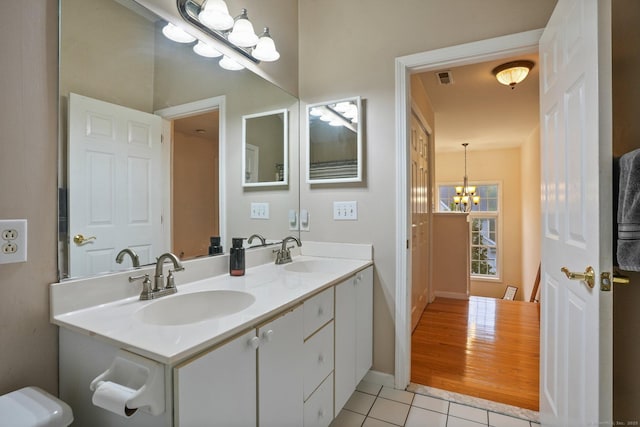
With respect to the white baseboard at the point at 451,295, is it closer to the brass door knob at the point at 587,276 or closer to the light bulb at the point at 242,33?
the brass door knob at the point at 587,276

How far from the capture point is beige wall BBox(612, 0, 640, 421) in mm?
1147

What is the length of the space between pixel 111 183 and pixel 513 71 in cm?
301

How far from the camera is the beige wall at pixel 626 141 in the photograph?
3.76ft

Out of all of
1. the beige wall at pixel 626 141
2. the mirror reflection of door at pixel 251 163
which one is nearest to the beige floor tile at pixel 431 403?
the beige wall at pixel 626 141

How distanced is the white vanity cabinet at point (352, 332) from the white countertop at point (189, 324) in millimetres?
200

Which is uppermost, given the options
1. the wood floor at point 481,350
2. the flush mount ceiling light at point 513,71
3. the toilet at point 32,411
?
the flush mount ceiling light at point 513,71

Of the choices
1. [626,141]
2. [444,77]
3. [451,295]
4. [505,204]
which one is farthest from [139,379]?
[505,204]

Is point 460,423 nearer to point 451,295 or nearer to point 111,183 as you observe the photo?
point 111,183

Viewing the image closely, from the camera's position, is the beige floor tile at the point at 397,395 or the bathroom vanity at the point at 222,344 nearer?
the bathroom vanity at the point at 222,344

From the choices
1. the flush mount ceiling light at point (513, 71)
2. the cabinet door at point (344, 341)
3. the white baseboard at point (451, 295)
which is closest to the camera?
the cabinet door at point (344, 341)

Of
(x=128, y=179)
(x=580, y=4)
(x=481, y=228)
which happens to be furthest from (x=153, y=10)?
(x=481, y=228)

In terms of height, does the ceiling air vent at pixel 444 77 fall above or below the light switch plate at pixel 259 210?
above

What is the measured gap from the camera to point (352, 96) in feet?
6.73

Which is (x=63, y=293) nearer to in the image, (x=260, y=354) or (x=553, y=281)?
(x=260, y=354)
